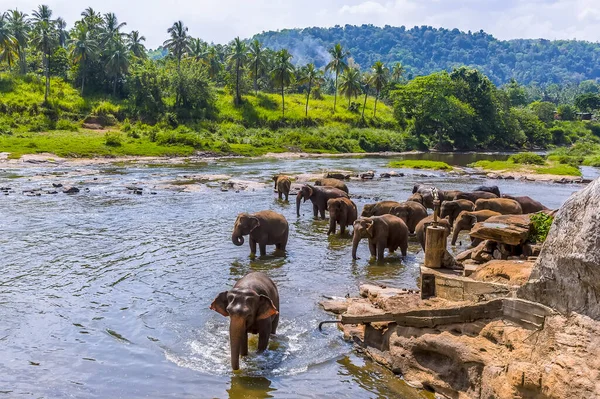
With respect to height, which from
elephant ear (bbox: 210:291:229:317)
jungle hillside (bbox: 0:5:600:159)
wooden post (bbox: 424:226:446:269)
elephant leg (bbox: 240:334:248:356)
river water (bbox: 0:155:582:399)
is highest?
jungle hillside (bbox: 0:5:600:159)

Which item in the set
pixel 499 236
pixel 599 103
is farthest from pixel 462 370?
pixel 599 103

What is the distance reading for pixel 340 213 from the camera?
20.4m

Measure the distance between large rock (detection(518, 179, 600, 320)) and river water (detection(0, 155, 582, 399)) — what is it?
2.47 metres

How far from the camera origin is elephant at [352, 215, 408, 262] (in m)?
16.2

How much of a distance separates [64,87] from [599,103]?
107 m

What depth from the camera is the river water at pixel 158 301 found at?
29.8 feet

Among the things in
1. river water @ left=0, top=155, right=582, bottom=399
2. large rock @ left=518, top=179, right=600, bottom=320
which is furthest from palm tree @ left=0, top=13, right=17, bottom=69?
large rock @ left=518, top=179, right=600, bottom=320

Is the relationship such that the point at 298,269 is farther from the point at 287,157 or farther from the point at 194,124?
the point at 194,124

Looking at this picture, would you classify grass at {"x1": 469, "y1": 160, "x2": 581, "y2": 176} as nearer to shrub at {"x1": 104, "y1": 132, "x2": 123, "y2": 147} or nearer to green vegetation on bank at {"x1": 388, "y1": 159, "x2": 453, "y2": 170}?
green vegetation on bank at {"x1": 388, "y1": 159, "x2": 453, "y2": 170}

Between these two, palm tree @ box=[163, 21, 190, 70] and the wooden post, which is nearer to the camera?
the wooden post

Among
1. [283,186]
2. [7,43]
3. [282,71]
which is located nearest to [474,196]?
[283,186]

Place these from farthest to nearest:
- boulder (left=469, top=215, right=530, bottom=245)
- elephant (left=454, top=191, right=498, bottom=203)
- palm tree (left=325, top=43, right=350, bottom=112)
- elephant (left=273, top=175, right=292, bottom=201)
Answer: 1. palm tree (left=325, top=43, right=350, bottom=112)
2. elephant (left=273, top=175, right=292, bottom=201)
3. elephant (left=454, top=191, right=498, bottom=203)
4. boulder (left=469, top=215, right=530, bottom=245)

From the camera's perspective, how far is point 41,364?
9.64m

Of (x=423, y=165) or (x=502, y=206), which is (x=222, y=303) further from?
(x=423, y=165)
